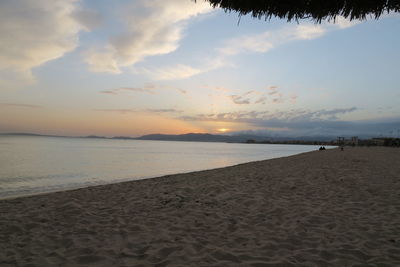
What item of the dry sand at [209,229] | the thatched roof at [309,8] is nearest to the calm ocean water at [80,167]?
the dry sand at [209,229]

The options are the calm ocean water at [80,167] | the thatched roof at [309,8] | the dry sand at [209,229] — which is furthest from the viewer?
the calm ocean water at [80,167]

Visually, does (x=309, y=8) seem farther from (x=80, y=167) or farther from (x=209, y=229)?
(x=80, y=167)

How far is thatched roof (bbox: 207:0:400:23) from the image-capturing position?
279 cm

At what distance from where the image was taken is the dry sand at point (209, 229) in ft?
11.3

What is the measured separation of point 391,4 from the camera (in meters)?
2.72

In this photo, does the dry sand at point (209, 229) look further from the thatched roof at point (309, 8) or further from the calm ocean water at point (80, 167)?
the calm ocean water at point (80, 167)

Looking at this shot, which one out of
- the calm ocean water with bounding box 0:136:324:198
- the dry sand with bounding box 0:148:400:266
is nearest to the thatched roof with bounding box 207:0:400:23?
the dry sand with bounding box 0:148:400:266

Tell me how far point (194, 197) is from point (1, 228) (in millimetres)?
4323

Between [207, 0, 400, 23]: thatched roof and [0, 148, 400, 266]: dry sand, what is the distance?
2.99 m

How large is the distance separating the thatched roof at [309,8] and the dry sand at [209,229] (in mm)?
2989

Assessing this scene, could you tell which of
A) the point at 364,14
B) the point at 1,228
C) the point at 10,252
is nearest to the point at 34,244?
the point at 10,252

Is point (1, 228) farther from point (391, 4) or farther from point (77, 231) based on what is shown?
point (391, 4)

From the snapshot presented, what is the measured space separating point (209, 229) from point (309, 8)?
12.1 ft

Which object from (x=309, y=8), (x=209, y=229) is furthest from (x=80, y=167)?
(x=309, y=8)
